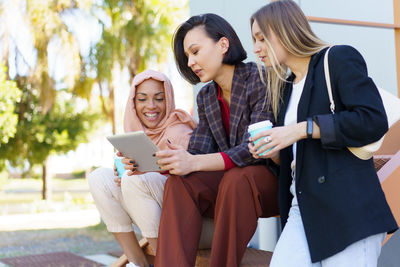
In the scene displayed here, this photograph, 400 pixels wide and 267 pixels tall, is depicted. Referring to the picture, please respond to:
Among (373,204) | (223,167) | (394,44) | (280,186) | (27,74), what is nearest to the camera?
(373,204)

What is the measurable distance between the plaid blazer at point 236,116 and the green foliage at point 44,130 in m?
13.3

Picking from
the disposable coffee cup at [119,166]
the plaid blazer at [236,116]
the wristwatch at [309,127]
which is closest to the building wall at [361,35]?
the plaid blazer at [236,116]

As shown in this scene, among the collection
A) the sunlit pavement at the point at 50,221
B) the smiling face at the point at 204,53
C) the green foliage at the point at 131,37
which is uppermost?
the green foliage at the point at 131,37

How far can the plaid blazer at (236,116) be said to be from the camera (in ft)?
8.56

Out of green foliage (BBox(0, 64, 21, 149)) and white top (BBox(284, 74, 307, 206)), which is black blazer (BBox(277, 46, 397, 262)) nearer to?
white top (BBox(284, 74, 307, 206))

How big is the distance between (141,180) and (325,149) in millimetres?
1184

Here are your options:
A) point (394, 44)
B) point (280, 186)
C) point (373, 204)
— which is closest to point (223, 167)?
point (280, 186)

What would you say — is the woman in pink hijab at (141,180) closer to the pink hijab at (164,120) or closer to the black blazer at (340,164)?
the pink hijab at (164,120)

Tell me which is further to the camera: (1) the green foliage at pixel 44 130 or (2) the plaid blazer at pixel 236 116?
(1) the green foliage at pixel 44 130

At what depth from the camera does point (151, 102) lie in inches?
136

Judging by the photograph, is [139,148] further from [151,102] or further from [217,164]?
[151,102]

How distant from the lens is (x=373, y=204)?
75.8 inches

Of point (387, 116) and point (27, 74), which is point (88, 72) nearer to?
point (27, 74)

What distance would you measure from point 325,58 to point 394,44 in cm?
221
